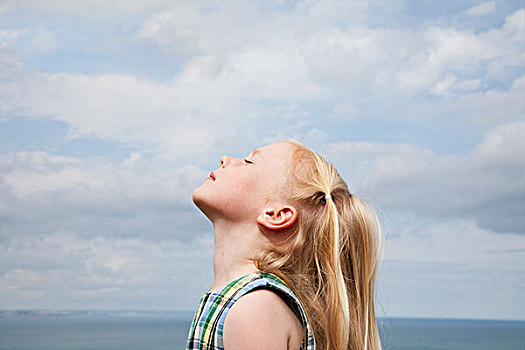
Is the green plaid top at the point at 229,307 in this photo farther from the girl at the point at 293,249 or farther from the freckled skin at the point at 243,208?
the freckled skin at the point at 243,208

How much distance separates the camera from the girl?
2223 mm

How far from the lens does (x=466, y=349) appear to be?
2670 inches

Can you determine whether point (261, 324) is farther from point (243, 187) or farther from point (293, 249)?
point (243, 187)

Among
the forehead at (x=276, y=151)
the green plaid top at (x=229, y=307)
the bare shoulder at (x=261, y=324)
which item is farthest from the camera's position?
the forehead at (x=276, y=151)

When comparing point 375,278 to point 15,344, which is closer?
point 375,278

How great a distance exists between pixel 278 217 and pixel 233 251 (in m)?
0.23

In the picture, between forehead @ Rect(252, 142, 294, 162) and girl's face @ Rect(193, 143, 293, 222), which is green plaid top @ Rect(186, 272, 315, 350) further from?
forehead @ Rect(252, 142, 294, 162)

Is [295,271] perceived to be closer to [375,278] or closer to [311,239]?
[311,239]

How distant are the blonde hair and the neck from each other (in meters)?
0.05

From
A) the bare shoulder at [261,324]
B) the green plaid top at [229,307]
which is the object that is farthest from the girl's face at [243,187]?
the bare shoulder at [261,324]

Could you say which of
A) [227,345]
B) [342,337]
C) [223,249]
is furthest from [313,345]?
[223,249]

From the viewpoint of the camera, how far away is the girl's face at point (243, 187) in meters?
2.45

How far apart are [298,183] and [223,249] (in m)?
0.41

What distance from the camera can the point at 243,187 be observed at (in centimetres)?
248
